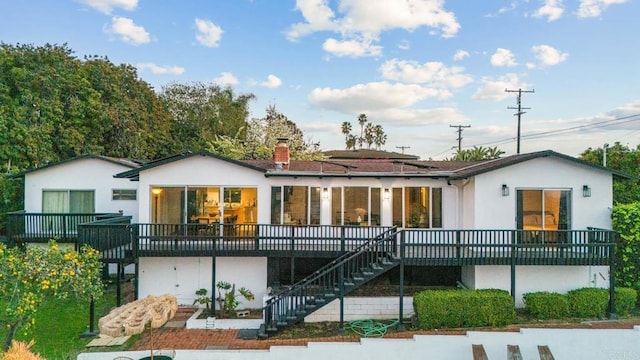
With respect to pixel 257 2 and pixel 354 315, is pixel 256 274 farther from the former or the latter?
pixel 257 2

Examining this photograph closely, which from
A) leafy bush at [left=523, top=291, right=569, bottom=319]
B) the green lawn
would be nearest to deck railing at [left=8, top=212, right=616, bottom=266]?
leafy bush at [left=523, top=291, right=569, bottom=319]

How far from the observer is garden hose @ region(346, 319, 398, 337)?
1053 cm

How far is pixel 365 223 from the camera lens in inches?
538

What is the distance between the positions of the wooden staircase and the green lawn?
420 centimetres

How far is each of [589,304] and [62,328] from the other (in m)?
15.2

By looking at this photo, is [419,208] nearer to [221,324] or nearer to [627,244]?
[627,244]

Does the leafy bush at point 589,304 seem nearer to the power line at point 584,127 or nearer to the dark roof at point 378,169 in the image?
the dark roof at point 378,169

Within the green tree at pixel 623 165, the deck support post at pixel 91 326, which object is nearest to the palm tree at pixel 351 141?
the green tree at pixel 623 165

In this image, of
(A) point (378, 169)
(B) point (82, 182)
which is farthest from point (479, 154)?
(B) point (82, 182)

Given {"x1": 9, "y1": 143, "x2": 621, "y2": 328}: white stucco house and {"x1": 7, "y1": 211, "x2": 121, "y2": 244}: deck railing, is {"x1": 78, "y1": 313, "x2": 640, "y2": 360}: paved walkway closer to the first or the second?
{"x1": 9, "y1": 143, "x2": 621, "y2": 328}: white stucco house

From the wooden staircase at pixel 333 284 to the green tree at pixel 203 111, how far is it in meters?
28.7

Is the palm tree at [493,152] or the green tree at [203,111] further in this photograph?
the green tree at [203,111]

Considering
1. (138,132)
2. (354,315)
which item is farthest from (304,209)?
(138,132)

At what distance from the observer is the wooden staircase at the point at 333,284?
34.4ft
